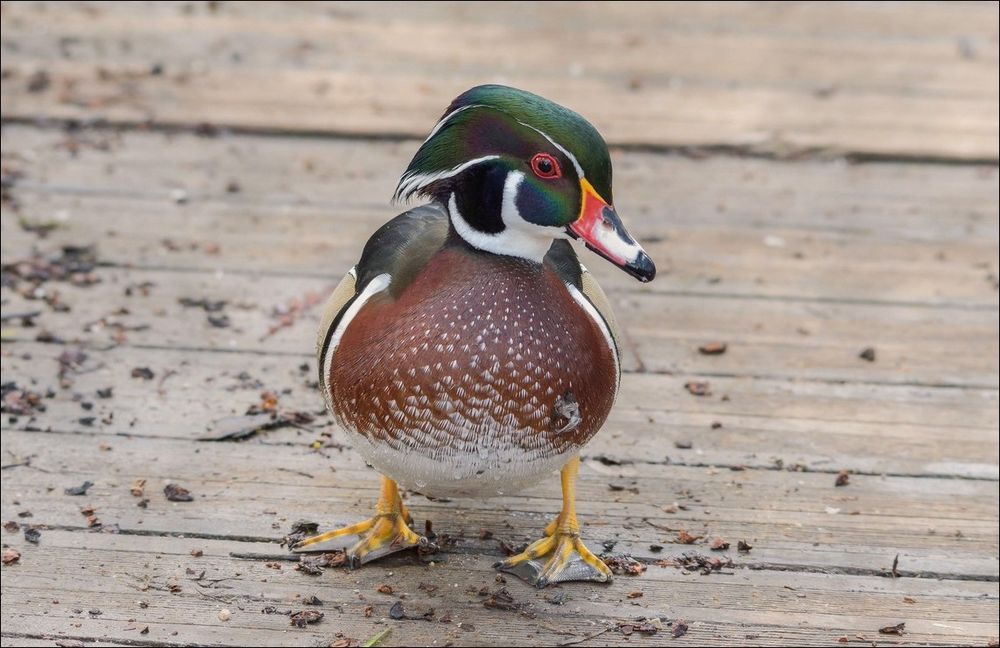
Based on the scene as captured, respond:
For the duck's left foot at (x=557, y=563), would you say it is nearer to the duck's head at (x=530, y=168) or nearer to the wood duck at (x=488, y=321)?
the wood duck at (x=488, y=321)

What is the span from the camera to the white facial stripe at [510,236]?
2.50 metres

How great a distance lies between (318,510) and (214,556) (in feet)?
0.95

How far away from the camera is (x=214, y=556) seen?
2.83m

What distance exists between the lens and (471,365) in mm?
2451

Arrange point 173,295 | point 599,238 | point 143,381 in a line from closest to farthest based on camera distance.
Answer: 1. point 599,238
2. point 143,381
3. point 173,295

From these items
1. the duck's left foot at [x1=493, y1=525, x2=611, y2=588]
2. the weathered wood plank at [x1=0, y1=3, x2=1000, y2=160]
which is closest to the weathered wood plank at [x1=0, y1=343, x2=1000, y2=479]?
the duck's left foot at [x1=493, y1=525, x2=611, y2=588]

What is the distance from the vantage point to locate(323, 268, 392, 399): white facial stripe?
265 cm

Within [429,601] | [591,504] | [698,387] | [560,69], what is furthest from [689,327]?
[560,69]

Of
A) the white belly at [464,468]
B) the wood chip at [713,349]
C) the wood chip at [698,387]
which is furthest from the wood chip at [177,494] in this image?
the wood chip at [713,349]

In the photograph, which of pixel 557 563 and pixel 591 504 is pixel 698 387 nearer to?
pixel 591 504

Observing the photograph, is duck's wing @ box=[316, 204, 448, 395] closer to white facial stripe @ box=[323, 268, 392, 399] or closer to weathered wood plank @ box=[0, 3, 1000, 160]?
white facial stripe @ box=[323, 268, 392, 399]

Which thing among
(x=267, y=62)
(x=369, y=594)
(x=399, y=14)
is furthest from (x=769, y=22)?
(x=369, y=594)

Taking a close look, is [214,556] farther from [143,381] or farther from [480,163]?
[480,163]

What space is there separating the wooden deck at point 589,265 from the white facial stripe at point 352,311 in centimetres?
49
